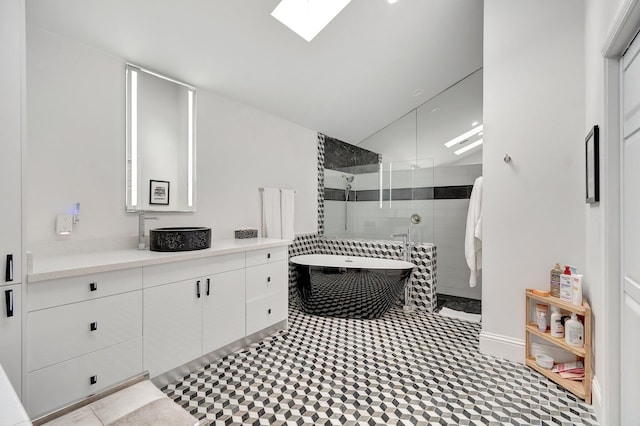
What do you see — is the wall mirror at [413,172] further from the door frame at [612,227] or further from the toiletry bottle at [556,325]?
the door frame at [612,227]

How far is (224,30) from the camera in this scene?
235cm

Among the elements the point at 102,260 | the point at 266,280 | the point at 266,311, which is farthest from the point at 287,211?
the point at 102,260

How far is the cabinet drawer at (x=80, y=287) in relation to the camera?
1.50 m

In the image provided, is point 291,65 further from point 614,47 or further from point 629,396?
point 629,396

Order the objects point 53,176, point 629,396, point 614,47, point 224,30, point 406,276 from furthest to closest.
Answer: point 406,276 → point 224,30 → point 53,176 → point 614,47 → point 629,396

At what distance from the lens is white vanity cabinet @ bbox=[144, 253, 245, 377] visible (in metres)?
1.99

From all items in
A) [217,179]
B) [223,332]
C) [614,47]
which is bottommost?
[223,332]

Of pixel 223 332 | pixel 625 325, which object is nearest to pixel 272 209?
pixel 223 332

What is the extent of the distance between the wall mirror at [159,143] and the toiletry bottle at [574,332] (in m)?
3.01

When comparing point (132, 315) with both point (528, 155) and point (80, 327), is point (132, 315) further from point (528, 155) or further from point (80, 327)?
point (528, 155)

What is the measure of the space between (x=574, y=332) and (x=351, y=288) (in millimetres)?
1854

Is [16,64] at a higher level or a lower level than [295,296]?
higher

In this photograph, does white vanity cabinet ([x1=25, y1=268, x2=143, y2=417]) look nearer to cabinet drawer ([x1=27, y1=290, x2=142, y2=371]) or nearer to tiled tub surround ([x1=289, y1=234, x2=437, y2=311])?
cabinet drawer ([x1=27, y1=290, x2=142, y2=371])

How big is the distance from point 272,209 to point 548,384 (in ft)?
9.36
